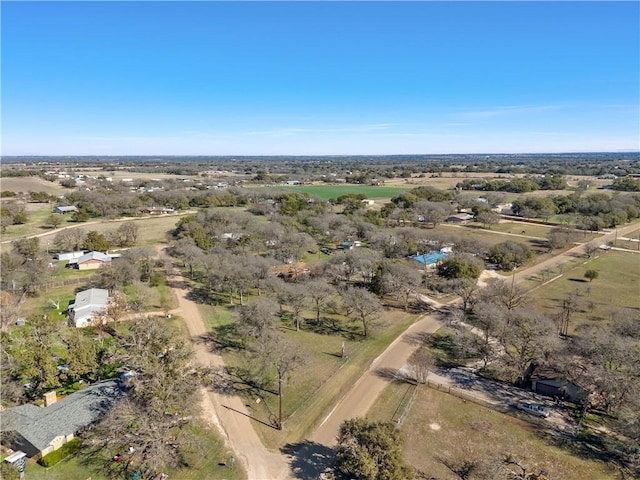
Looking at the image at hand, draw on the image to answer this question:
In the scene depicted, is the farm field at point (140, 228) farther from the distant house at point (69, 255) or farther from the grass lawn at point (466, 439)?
the grass lawn at point (466, 439)

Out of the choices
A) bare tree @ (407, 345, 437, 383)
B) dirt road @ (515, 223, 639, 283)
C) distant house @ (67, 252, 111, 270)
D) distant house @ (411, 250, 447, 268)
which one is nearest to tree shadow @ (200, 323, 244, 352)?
bare tree @ (407, 345, 437, 383)

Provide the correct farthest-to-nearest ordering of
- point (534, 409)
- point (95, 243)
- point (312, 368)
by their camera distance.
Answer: point (95, 243), point (312, 368), point (534, 409)

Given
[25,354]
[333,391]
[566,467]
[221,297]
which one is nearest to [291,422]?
[333,391]

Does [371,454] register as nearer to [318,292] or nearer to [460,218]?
[318,292]

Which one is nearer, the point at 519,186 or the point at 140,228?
the point at 140,228

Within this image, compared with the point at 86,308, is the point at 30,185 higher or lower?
higher

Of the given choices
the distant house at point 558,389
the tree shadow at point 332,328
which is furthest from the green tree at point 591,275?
the tree shadow at point 332,328

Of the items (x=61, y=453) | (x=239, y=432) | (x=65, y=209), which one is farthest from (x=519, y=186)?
(x=61, y=453)
